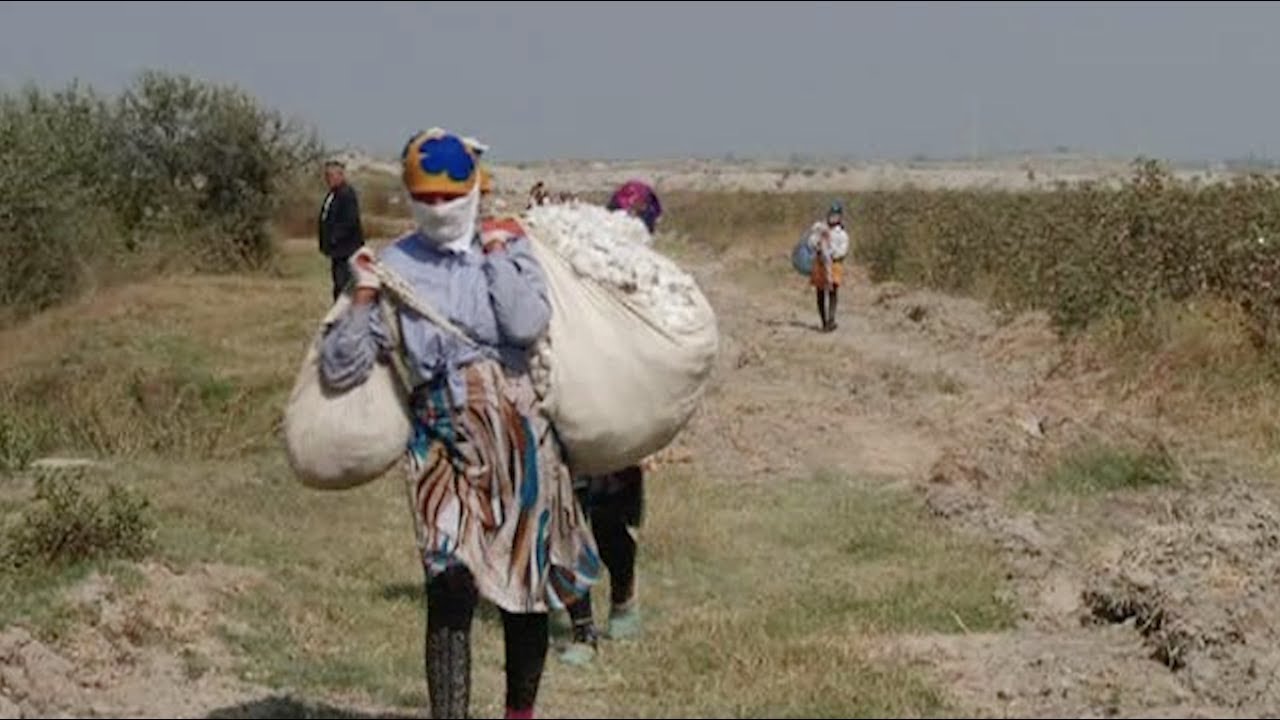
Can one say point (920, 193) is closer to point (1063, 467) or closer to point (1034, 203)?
point (1034, 203)

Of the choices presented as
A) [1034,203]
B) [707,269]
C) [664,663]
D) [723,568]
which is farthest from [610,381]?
[707,269]

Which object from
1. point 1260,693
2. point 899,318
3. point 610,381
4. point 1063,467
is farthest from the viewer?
point 899,318

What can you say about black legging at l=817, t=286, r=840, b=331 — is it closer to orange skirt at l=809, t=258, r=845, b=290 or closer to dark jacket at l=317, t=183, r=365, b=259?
orange skirt at l=809, t=258, r=845, b=290

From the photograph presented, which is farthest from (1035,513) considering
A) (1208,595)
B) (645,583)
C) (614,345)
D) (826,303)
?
(826,303)

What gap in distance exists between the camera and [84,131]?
28.8 metres

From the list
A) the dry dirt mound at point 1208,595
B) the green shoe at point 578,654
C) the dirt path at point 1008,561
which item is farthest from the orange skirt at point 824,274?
the green shoe at point 578,654

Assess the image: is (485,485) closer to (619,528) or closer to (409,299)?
(409,299)

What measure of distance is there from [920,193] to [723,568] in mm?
30614

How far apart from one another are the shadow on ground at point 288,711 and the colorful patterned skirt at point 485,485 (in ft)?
3.35

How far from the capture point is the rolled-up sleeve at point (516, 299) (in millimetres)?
5152

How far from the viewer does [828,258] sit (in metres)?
22.0

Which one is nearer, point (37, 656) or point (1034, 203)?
point (37, 656)

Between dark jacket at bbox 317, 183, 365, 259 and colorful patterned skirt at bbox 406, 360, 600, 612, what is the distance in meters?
12.0

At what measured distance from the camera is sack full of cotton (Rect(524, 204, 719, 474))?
5355 mm
